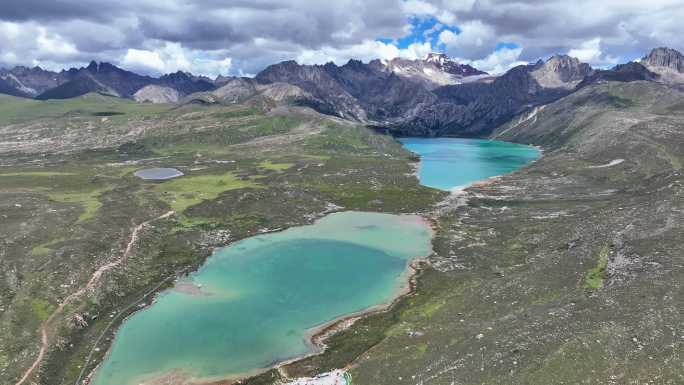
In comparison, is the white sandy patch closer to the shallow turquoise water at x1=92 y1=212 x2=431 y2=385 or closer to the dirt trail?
the shallow turquoise water at x1=92 y1=212 x2=431 y2=385

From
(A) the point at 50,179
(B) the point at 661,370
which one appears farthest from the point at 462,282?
(A) the point at 50,179

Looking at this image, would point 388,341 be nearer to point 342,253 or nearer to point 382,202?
point 342,253

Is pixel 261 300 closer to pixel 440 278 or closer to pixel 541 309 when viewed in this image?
pixel 440 278

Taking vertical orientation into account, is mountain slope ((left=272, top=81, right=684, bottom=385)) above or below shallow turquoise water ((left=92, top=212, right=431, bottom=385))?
above

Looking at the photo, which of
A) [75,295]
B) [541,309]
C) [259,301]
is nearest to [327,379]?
[259,301]

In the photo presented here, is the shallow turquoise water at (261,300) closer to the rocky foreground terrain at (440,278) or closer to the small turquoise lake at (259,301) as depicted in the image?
the small turquoise lake at (259,301)

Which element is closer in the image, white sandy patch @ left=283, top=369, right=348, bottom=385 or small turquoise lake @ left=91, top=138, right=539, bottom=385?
white sandy patch @ left=283, top=369, right=348, bottom=385

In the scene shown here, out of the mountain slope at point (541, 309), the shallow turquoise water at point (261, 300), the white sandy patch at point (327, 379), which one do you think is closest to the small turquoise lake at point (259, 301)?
the shallow turquoise water at point (261, 300)

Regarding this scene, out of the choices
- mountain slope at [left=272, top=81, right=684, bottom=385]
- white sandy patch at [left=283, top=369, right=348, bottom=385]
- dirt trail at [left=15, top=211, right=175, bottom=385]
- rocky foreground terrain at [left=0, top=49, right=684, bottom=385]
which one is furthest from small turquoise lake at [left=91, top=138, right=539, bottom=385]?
dirt trail at [left=15, top=211, right=175, bottom=385]
